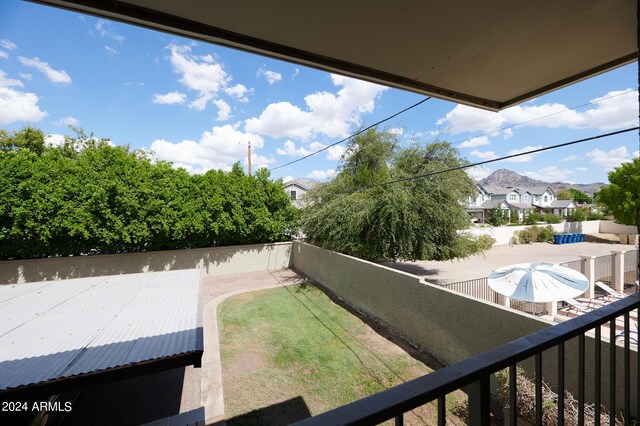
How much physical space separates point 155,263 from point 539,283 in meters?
12.0

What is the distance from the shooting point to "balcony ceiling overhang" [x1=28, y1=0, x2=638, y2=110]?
5.37 feet

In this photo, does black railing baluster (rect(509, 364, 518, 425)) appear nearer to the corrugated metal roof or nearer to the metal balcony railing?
the metal balcony railing

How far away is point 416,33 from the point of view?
6.31 feet

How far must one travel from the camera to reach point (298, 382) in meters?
4.48

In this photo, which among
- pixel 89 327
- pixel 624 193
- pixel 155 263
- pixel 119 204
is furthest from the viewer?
pixel 624 193

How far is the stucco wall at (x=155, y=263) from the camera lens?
9.40 m

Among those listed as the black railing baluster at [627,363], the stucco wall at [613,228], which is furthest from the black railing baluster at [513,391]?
the stucco wall at [613,228]

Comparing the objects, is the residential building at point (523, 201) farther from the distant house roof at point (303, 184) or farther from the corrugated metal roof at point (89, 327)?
the corrugated metal roof at point (89, 327)

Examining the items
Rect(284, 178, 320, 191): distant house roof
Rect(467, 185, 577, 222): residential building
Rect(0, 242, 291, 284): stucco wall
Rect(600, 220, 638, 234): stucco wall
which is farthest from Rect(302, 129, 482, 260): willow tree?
Rect(467, 185, 577, 222): residential building

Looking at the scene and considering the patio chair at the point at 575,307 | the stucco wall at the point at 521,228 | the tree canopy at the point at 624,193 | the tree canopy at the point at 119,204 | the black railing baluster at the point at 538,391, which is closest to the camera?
the black railing baluster at the point at 538,391

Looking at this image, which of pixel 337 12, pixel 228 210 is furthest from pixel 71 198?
pixel 337 12

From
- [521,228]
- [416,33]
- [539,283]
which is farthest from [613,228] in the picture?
[416,33]

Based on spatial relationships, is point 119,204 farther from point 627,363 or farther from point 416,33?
point 627,363

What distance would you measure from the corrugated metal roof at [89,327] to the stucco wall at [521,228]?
15282 millimetres
